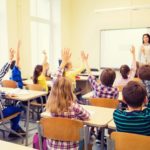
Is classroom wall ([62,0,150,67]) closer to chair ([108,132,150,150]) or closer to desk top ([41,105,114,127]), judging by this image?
desk top ([41,105,114,127])

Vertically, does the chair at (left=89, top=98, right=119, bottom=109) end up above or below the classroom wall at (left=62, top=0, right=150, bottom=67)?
below

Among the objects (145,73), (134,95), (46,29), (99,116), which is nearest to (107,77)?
(145,73)

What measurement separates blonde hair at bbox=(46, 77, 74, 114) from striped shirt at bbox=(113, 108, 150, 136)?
499 mm

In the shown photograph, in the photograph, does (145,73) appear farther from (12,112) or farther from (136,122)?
(12,112)

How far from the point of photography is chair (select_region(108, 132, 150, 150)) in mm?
1498

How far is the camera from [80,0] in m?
7.47

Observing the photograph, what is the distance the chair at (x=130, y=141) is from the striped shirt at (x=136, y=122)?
0.22m

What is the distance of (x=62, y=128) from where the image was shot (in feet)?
6.21

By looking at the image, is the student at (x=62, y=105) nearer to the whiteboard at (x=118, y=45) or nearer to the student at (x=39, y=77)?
the student at (x=39, y=77)

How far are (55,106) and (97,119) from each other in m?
0.45

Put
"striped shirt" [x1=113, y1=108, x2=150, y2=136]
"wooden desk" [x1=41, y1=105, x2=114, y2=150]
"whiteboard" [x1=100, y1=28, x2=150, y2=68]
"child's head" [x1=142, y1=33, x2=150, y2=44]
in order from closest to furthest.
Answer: "striped shirt" [x1=113, y1=108, x2=150, y2=136]
"wooden desk" [x1=41, y1=105, x2=114, y2=150]
"child's head" [x1=142, y1=33, x2=150, y2=44]
"whiteboard" [x1=100, y1=28, x2=150, y2=68]

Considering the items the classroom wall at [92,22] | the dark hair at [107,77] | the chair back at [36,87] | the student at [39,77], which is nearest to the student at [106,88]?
the dark hair at [107,77]

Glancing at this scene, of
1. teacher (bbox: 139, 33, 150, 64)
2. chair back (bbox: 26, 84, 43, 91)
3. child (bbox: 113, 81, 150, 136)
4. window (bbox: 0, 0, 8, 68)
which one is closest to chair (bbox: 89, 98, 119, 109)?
child (bbox: 113, 81, 150, 136)

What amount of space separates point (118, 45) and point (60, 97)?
5.31 metres
